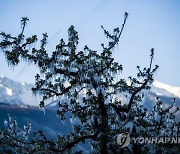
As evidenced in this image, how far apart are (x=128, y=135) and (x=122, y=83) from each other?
3.60 metres

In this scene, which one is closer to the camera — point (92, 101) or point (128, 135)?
point (92, 101)

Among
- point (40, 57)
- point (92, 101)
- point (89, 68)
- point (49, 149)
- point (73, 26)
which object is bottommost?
point (49, 149)

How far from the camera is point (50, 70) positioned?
51.5 feet

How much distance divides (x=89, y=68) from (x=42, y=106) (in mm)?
3938

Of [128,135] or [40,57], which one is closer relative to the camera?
[40,57]

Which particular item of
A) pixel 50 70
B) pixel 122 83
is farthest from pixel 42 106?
pixel 122 83

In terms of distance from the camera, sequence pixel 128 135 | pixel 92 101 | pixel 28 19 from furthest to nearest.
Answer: pixel 128 135 → pixel 92 101 → pixel 28 19

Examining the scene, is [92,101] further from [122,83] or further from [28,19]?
[28,19]

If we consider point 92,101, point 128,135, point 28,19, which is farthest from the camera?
point 128,135

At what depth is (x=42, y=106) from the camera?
650 inches

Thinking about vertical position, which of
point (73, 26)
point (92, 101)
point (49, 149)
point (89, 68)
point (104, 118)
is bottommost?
point (49, 149)

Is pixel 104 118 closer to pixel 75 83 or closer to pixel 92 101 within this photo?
pixel 92 101

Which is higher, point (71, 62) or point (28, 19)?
point (28, 19)

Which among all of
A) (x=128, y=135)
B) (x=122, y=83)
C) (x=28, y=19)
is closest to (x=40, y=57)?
(x=28, y=19)
